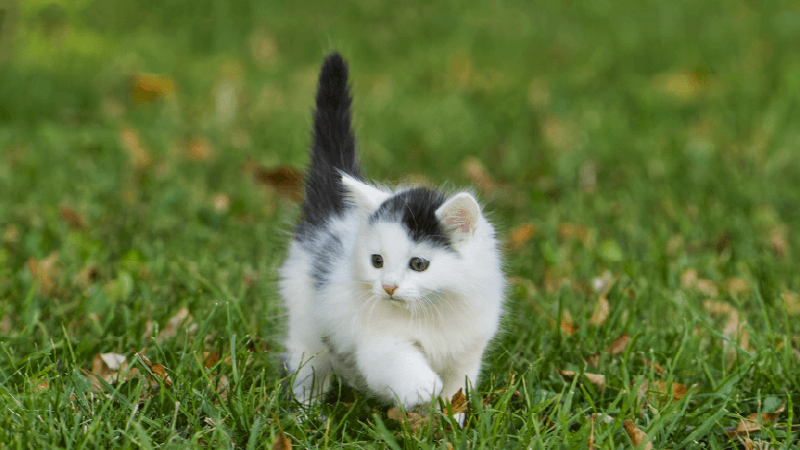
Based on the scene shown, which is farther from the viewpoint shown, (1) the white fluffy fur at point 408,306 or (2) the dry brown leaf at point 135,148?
(2) the dry brown leaf at point 135,148

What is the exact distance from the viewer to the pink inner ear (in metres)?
2.23

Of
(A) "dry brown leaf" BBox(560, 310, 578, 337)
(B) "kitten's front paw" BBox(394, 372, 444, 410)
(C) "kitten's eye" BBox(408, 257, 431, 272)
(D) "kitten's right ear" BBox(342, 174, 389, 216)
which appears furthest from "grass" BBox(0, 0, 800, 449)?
(D) "kitten's right ear" BBox(342, 174, 389, 216)

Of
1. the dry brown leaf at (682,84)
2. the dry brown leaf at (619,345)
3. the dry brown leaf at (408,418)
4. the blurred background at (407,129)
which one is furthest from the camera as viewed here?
the dry brown leaf at (682,84)

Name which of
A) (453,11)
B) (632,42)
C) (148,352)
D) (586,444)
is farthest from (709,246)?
(453,11)

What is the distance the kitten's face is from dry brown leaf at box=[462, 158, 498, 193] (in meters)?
2.60

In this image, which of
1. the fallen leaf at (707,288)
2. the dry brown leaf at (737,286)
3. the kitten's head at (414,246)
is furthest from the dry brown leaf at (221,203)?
the dry brown leaf at (737,286)

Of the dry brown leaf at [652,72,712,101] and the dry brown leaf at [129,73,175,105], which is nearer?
the dry brown leaf at [129,73,175,105]

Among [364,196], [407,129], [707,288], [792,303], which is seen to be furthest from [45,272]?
Answer: [792,303]

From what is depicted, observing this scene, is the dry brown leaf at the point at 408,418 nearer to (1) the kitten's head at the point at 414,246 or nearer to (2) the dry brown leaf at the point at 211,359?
(1) the kitten's head at the point at 414,246

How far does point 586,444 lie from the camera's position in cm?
222

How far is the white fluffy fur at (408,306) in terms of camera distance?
2.20m

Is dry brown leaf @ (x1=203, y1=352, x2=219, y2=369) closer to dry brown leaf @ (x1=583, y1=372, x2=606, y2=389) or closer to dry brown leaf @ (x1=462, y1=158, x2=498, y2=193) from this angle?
dry brown leaf @ (x1=583, y1=372, x2=606, y2=389)

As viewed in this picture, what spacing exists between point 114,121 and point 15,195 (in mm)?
1552

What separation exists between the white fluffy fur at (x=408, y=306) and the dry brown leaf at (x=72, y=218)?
2.25m
